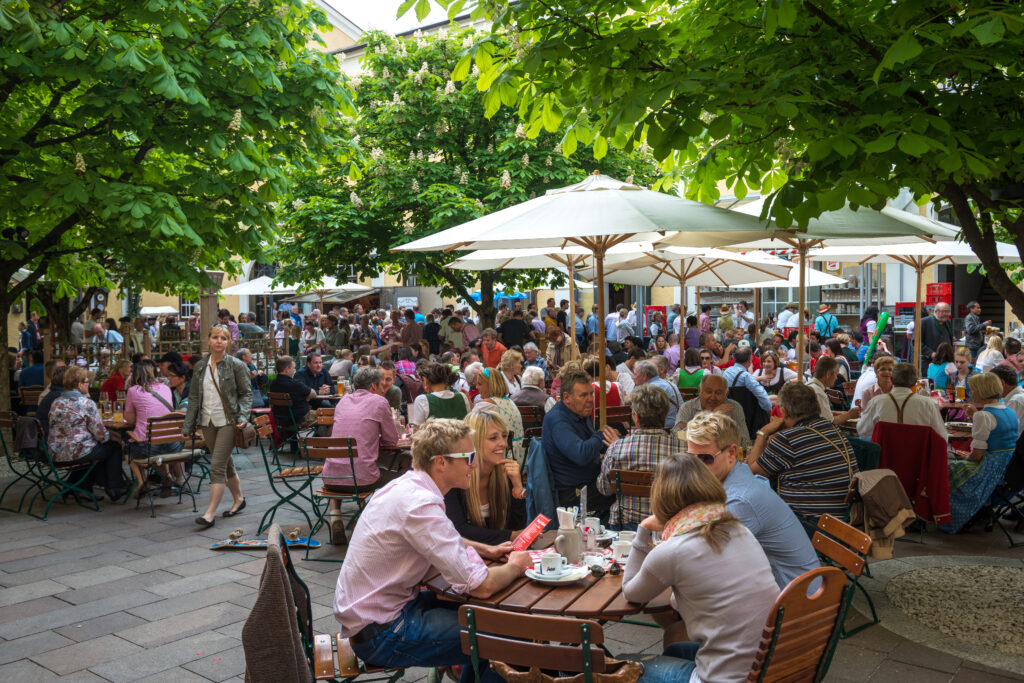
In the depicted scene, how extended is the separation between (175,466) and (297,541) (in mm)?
2946

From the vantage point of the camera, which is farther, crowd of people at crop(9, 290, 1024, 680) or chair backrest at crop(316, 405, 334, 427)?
chair backrest at crop(316, 405, 334, 427)

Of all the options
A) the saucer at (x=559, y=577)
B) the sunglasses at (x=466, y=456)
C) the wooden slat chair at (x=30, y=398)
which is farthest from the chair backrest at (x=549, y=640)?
the wooden slat chair at (x=30, y=398)

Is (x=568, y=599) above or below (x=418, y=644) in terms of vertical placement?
above

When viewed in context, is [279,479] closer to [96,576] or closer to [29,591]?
[96,576]

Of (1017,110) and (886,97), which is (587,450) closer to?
(886,97)

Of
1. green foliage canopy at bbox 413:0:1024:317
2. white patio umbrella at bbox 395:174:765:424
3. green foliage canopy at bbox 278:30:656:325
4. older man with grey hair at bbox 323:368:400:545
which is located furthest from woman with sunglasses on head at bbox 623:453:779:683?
green foliage canopy at bbox 278:30:656:325

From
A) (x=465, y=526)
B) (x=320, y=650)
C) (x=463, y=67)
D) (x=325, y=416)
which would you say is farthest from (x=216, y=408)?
(x=320, y=650)

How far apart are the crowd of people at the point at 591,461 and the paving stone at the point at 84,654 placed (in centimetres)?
218

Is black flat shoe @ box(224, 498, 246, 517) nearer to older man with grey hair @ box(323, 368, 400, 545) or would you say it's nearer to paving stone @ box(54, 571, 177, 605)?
older man with grey hair @ box(323, 368, 400, 545)

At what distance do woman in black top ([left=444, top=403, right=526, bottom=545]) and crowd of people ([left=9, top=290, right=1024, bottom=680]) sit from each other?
0.01 meters

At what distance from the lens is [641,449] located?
5488mm

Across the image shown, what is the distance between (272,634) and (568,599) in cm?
122

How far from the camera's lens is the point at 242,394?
8.23 m

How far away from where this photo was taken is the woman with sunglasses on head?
3059mm
